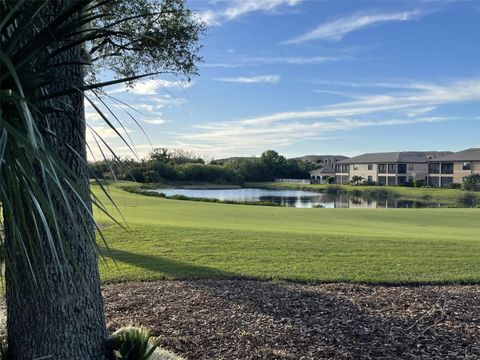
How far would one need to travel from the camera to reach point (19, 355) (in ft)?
10.9

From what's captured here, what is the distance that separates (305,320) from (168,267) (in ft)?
13.0

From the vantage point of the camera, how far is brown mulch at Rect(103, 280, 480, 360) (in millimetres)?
3984

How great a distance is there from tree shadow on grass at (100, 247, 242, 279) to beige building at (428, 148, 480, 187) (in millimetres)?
69622

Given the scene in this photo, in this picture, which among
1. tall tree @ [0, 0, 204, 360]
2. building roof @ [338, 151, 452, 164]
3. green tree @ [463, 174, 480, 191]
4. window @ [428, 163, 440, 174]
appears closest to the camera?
tall tree @ [0, 0, 204, 360]

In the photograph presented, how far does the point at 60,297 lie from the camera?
325 cm

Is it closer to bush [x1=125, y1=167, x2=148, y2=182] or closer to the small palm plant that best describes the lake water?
bush [x1=125, y1=167, x2=148, y2=182]

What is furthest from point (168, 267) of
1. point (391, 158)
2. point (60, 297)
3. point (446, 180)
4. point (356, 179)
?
point (391, 158)

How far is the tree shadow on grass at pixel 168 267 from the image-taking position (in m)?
7.33

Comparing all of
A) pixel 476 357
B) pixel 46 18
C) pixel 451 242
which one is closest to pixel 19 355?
pixel 46 18

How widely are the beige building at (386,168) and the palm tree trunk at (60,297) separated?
80.4 m

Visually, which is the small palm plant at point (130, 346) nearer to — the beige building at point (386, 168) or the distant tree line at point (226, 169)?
the distant tree line at point (226, 169)

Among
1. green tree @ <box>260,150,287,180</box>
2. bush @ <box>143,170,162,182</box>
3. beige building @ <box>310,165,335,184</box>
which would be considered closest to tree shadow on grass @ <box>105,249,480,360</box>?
bush @ <box>143,170,162,182</box>

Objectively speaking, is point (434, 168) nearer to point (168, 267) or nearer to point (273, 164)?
point (273, 164)

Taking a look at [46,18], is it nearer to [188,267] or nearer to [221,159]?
[188,267]
